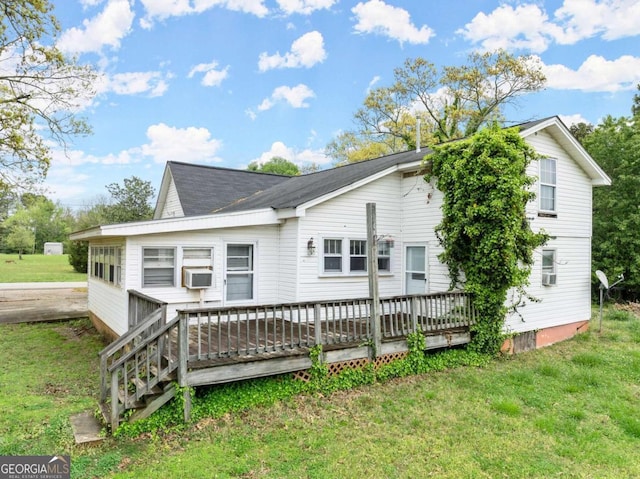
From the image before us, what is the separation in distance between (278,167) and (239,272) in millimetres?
36714

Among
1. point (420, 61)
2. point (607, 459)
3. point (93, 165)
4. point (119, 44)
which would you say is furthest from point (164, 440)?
point (93, 165)

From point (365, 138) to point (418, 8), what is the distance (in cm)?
1080

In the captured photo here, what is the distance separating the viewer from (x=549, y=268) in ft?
34.6

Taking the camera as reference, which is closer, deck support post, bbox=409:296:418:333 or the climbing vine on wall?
deck support post, bbox=409:296:418:333

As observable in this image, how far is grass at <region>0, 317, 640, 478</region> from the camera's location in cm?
460

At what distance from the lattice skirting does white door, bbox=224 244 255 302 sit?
321 centimetres

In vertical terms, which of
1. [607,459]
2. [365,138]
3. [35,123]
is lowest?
[607,459]

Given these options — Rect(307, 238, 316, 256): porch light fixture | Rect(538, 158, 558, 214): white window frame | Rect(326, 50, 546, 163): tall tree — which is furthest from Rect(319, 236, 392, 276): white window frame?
Rect(326, 50, 546, 163): tall tree

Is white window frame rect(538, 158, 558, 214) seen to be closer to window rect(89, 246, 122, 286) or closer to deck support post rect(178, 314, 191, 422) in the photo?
deck support post rect(178, 314, 191, 422)

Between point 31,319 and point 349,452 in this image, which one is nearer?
point 349,452

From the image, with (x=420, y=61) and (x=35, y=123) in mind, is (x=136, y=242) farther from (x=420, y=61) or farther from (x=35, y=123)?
(x=420, y=61)

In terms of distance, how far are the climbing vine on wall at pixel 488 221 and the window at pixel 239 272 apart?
15.1 ft

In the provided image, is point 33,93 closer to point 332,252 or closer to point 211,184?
point 211,184

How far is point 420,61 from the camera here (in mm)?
27391
